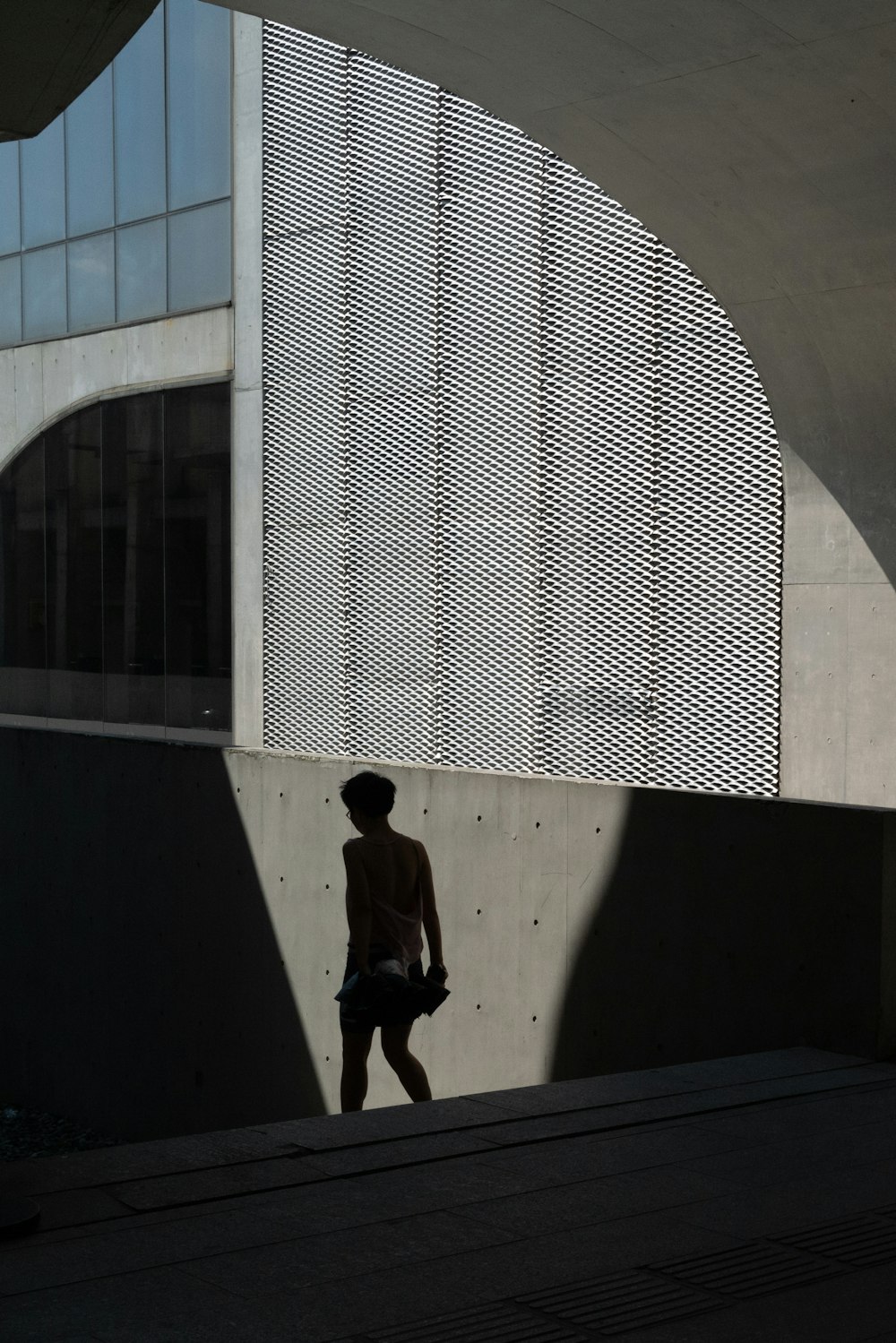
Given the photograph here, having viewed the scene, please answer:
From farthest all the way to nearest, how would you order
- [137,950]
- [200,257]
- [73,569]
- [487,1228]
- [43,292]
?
[43,292], [73,569], [200,257], [137,950], [487,1228]

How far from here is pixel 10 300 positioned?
20875 millimetres

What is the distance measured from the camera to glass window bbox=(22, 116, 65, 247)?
19.7 metres

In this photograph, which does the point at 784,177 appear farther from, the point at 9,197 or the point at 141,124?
the point at 9,197

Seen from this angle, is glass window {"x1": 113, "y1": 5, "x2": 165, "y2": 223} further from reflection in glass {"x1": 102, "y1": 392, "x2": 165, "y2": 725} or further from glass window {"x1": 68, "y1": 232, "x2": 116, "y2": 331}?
reflection in glass {"x1": 102, "y1": 392, "x2": 165, "y2": 725}

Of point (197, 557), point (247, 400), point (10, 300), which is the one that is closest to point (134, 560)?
point (197, 557)

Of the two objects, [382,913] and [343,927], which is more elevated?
[382,913]

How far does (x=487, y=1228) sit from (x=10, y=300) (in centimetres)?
1795

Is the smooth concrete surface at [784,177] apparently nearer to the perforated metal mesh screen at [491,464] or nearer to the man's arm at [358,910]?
the perforated metal mesh screen at [491,464]

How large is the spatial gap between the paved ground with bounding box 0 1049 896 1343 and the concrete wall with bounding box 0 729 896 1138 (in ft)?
4.85

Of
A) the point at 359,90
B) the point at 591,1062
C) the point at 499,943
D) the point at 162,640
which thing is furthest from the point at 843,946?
the point at 162,640

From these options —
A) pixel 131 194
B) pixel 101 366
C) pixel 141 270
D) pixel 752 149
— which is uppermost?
pixel 131 194

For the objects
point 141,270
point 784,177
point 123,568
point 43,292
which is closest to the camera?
point 784,177

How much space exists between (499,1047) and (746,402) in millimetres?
5065

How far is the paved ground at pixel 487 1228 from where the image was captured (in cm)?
444
